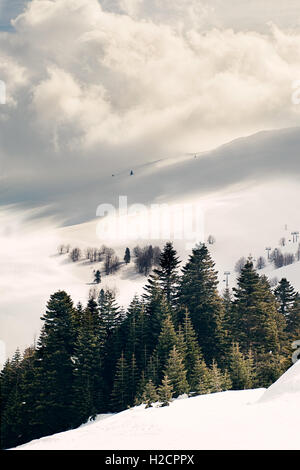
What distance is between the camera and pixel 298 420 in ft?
72.3

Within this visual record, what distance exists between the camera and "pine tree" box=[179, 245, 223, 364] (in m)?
67.3

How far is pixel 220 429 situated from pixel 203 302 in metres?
48.2

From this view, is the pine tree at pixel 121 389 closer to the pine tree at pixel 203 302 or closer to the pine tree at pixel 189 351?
the pine tree at pixel 189 351

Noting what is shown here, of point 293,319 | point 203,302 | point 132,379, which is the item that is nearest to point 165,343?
point 132,379

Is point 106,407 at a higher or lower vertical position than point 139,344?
lower

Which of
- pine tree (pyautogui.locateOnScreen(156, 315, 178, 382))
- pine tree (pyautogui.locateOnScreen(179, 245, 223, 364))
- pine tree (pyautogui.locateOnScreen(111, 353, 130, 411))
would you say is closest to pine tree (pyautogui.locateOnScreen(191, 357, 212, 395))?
pine tree (pyautogui.locateOnScreen(156, 315, 178, 382))

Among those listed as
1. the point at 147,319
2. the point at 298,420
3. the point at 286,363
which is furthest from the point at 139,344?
the point at 298,420

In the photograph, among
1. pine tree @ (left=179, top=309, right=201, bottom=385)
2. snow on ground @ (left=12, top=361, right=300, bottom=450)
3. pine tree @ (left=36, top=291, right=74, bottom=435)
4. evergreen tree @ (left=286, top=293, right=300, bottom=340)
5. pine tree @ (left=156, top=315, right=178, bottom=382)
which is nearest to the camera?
snow on ground @ (left=12, top=361, right=300, bottom=450)

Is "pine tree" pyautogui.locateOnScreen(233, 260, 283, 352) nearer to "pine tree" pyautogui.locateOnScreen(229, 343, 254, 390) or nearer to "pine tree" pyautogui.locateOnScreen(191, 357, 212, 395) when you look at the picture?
"pine tree" pyautogui.locateOnScreen(191, 357, 212, 395)

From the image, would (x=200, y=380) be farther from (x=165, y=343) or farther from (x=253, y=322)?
(x=253, y=322)

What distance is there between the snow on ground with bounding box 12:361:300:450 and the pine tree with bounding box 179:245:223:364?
123ft

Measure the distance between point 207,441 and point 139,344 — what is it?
151ft

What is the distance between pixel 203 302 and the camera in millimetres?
69750

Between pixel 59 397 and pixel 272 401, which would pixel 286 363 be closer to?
pixel 272 401
